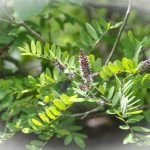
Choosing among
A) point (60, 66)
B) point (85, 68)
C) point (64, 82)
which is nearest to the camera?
point (85, 68)

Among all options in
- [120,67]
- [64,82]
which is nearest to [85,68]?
[120,67]

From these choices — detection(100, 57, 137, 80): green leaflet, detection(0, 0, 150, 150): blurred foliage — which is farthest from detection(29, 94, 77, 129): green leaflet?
detection(100, 57, 137, 80): green leaflet

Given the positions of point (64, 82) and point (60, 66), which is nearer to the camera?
point (60, 66)

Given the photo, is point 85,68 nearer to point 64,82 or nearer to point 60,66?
point 60,66

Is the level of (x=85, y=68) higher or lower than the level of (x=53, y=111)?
higher

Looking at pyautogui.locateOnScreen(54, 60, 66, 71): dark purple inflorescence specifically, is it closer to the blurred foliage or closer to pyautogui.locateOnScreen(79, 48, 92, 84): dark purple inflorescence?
the blurred foliage

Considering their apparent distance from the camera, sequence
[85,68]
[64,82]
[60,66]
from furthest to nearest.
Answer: [64,82] → [60,66] → [85,68]

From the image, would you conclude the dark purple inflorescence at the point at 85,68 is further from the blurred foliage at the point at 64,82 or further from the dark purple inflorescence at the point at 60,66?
the dark purple inflorescence at the point at 60,66

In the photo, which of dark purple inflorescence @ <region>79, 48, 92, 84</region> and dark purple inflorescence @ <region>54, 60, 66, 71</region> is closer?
dark purple inflorescence @ <region>79, 48, 92, 84</region>

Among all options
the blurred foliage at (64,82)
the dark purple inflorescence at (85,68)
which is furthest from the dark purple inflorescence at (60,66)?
the dark purple inflorescence at (85,68)
